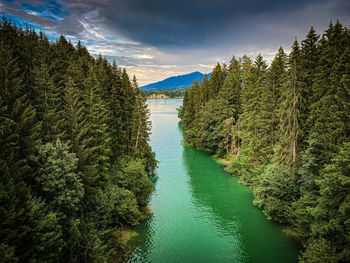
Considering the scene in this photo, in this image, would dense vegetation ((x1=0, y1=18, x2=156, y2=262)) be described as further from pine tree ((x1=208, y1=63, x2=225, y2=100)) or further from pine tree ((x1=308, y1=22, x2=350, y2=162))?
pine tree ((x1=208, y1=63, x2=225, y2=100))

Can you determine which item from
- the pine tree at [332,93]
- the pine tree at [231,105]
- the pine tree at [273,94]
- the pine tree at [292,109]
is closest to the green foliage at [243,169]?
the pine tree at [231,105]

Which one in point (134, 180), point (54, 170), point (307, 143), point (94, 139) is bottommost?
point (134, 180)

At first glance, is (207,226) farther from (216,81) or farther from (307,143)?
(216,81)

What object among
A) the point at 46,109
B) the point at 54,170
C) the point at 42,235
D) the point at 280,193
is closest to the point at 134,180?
the point at 54,170

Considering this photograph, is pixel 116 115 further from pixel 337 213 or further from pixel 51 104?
pixel 337 213

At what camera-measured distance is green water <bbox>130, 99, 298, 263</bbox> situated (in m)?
18.6

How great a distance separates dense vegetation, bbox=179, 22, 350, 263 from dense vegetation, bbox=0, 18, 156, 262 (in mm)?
14782

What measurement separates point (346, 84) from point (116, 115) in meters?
25.3

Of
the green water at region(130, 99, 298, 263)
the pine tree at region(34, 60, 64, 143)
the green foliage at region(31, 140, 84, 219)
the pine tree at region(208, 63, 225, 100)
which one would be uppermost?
the pine tree at region(208, 63, 225, 100)

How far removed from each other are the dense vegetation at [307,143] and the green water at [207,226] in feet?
5.96

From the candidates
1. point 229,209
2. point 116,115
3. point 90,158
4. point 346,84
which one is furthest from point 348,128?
point 116,115

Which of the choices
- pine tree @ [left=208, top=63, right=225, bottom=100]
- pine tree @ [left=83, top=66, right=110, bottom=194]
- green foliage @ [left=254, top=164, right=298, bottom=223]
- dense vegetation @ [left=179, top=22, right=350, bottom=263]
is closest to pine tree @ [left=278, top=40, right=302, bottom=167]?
dense vegetation @ [left=179, top=22, right=350, bottom=263]

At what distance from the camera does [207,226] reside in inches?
901

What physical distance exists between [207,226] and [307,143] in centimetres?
1324
